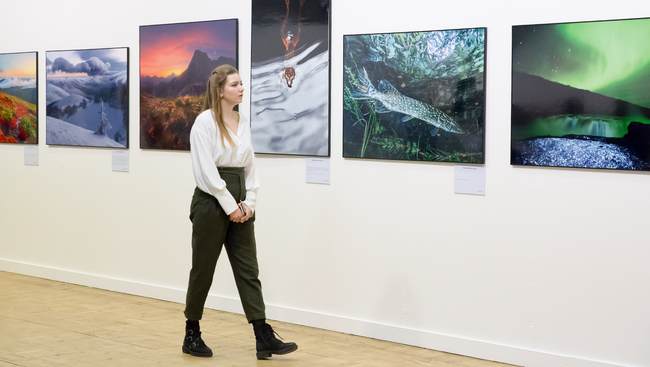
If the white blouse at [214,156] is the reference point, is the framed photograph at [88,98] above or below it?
above

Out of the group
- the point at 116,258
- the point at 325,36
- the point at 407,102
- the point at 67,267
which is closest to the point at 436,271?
the point at 407,102

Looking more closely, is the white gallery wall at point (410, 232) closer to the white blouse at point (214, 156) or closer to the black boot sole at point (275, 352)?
the black boot sole at point (275, 352)

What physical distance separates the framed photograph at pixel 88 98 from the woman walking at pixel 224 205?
2.18 meters

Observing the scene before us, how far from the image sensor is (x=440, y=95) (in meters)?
4.54

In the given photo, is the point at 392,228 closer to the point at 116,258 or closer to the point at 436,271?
the point at 436,271

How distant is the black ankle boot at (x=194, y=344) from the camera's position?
14.4 ft

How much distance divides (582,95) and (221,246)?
7.43ft

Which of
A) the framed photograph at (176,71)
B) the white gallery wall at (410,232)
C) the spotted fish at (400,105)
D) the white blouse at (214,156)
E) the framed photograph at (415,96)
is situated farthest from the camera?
the framed photograph at (176,71)

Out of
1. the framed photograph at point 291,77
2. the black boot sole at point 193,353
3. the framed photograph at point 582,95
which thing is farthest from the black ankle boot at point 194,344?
the framed photograph at point 582,95

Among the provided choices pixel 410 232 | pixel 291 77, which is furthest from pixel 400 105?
pixel 291 77

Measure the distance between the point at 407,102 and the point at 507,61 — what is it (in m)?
0.70

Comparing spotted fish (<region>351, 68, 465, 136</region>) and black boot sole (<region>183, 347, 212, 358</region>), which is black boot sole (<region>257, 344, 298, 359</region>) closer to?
black boot sole (<region>183, 347, 212, 358</region>)

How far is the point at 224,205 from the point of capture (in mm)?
4207

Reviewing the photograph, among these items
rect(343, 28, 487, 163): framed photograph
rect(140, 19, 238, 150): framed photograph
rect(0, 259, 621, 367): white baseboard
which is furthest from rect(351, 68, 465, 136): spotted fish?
rect(0, 259, 621, 367): white baseboard
